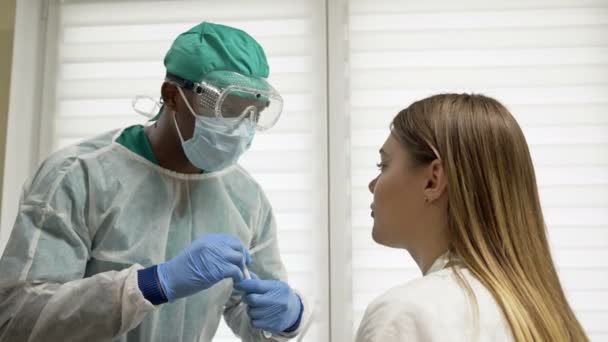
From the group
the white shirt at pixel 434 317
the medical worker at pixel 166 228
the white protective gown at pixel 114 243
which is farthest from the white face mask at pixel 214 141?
the white shirt at pixel 434 317

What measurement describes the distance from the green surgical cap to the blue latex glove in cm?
41

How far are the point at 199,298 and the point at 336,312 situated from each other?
2.38 ft

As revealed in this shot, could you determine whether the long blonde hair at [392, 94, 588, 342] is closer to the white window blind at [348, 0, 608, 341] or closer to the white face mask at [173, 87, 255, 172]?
the white face mask at [173, 87, 255, 172]

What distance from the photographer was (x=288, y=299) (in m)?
1.41

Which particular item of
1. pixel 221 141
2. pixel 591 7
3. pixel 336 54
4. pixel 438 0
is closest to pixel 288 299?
pixel 221 141

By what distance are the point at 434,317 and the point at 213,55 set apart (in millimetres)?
840

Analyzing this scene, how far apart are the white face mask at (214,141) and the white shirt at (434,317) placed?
0.64m

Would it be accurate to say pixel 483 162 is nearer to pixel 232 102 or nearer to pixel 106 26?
pixel 232 102

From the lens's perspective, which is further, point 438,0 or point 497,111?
point 438,0

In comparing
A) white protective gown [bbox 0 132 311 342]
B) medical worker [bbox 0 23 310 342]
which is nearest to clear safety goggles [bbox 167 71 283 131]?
medical worker [bbox 0 23 310 342]

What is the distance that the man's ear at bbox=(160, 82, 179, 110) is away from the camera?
4.58 feet

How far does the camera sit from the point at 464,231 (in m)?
0.98

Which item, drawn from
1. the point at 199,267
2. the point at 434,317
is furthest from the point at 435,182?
the point at 199,267

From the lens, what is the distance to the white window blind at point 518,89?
6.60 feet
